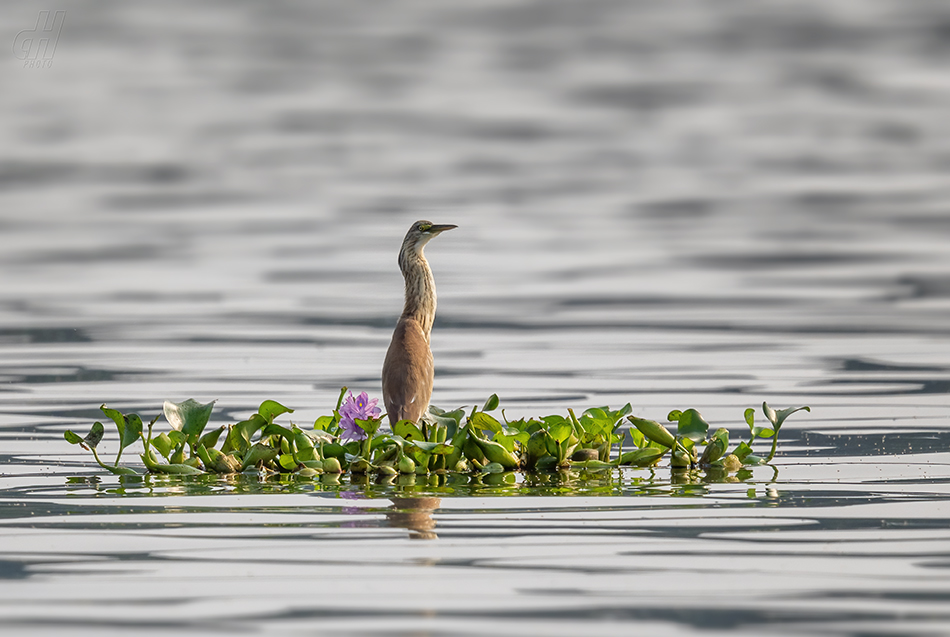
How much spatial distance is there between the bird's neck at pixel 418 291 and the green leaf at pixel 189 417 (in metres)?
1.59

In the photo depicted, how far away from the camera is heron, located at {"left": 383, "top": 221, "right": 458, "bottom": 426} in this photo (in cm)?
882

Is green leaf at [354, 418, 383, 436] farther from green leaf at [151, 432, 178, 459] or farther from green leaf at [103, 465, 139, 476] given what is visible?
green leaf at [103, 465, 139, 476]

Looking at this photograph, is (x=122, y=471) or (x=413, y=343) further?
(x=413, y=343)

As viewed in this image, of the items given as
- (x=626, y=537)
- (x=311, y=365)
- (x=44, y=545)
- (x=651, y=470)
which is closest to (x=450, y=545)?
(x=626, y=537)

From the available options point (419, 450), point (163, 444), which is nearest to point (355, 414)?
point (419, 450)

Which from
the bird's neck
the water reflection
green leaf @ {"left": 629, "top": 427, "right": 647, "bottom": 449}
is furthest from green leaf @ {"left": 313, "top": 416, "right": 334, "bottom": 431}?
green leaf @ {"left": 629, "top": 427, "right": 647, "bottom": 449}

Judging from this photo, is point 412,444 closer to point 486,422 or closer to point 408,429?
point 408,429

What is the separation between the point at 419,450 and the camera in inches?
324

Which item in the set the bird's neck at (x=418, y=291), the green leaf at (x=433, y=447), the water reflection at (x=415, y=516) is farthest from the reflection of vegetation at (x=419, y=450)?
the bird's neck at (x=418, y=291)

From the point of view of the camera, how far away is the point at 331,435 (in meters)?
8.62

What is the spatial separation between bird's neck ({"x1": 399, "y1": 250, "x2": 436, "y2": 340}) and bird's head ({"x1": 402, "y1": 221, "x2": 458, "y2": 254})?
0.19 ft

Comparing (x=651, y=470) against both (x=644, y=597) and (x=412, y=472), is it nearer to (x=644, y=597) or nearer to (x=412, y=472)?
(x=412, y=472)

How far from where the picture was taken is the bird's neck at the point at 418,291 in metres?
9.38

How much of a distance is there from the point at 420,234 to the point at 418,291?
0.44 metres
